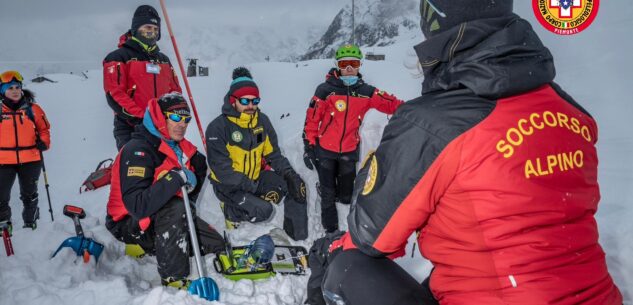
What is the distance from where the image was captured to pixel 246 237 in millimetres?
4559

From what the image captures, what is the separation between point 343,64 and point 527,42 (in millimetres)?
3877

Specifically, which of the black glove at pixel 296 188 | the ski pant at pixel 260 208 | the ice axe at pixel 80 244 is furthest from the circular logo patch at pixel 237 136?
the ice axe at pixel 80 244

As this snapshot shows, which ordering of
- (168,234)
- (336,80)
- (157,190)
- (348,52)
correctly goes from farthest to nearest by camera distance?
(336,80) → (348,52) → (168,234) → (157,190)

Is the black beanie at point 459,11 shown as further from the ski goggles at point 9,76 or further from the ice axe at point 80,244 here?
the ski goggles at point 9,76

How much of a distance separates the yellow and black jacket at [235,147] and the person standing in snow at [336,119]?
60 centimetres

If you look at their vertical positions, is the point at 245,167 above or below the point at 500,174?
below

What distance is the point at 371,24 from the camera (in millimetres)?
129875

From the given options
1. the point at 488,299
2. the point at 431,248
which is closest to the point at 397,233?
the point at 431,248

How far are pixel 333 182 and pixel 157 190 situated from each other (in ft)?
8.47

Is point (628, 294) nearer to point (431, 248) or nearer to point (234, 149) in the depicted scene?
point (431, 248)

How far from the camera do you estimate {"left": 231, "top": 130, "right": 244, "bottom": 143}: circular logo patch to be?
4.73 m

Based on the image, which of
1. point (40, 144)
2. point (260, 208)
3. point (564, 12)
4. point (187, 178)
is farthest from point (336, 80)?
point (564, 12)

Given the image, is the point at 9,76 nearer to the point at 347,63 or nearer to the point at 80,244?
the point at 80,244

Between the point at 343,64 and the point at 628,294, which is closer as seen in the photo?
the point at 628,294
